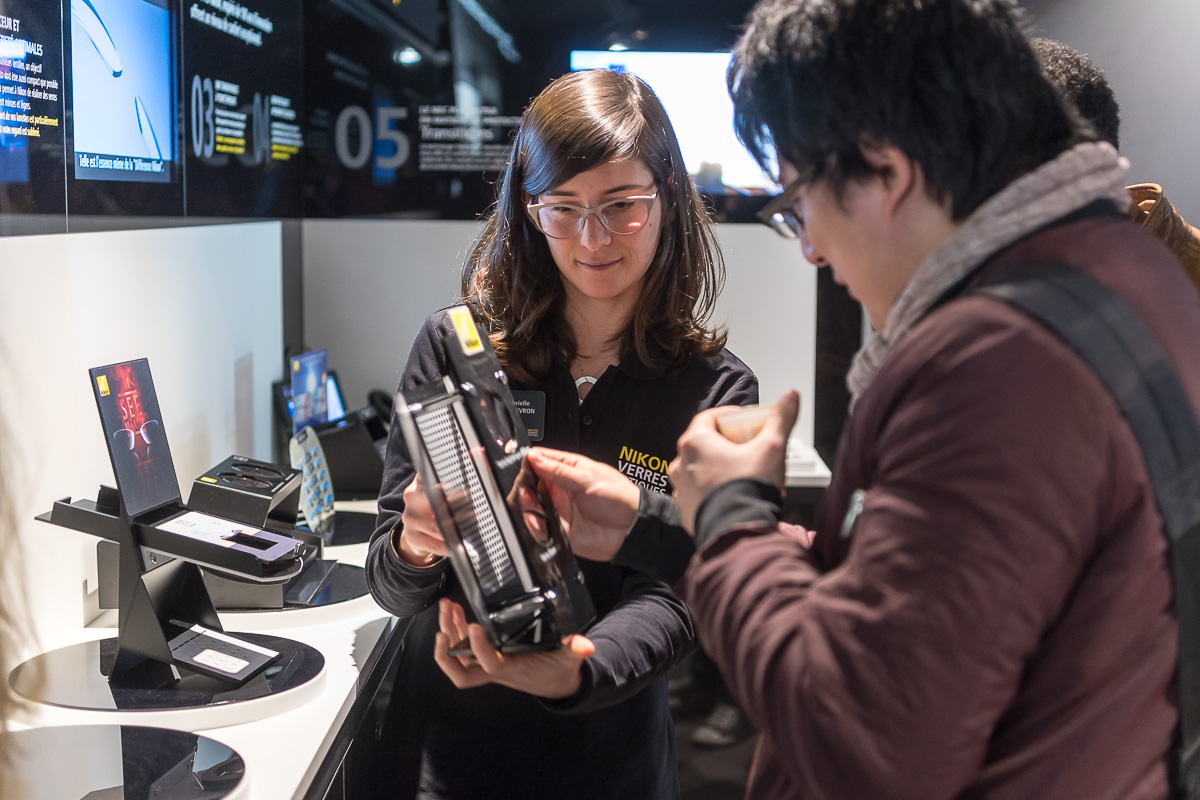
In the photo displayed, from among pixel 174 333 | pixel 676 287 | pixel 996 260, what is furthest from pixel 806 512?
pixel 996 260

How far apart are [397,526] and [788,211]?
782 mm

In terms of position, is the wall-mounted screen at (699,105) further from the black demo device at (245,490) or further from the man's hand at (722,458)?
the man's hand at (722,458)

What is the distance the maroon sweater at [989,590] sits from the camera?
0.62 meters

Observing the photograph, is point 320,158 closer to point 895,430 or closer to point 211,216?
point 211,216

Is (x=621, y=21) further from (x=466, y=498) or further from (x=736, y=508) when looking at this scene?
(x=736, y=508)

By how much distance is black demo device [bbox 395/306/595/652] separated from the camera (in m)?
0.93

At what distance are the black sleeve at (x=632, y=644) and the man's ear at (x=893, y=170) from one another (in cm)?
65

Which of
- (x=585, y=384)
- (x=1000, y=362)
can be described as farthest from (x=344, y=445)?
(x=1000, y=362)

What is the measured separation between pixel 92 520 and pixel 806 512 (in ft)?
6.79

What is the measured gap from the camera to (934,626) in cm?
63

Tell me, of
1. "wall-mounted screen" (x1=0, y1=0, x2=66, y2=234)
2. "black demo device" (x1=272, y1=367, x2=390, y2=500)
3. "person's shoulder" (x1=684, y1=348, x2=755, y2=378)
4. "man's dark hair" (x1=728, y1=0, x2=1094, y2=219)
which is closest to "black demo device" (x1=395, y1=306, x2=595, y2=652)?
"man's dark hair" (x1=728, y1=0, x2=1094, y2=219)

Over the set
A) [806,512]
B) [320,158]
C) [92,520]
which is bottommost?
[806,512]

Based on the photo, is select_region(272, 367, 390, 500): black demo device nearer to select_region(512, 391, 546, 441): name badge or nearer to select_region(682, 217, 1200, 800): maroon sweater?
select_region(512, 391, 546, 441): name badge

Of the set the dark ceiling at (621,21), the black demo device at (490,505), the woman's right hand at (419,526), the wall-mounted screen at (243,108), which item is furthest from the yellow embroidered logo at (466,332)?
the dark ceiling at (621,21)
